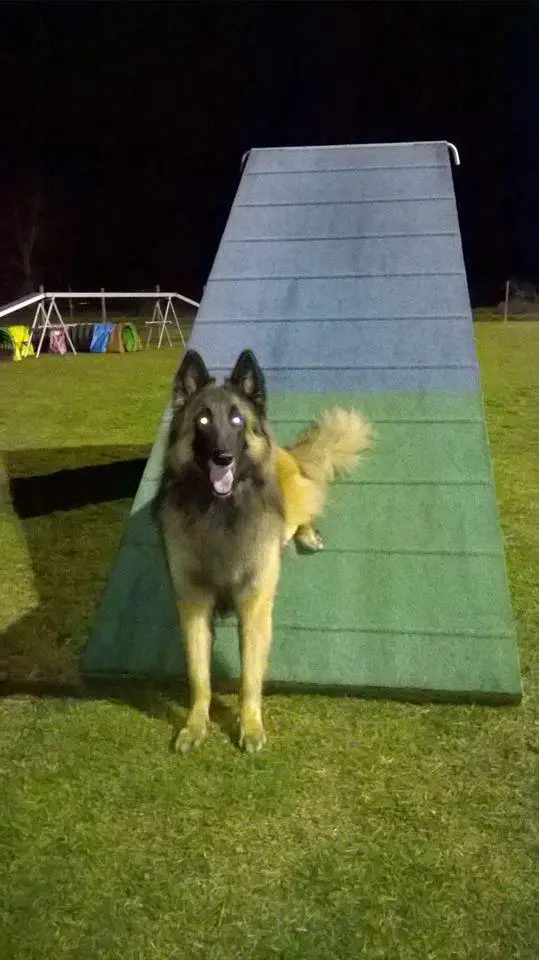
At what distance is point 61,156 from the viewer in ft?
91.1

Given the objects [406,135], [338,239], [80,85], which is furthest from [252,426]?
[80,85]

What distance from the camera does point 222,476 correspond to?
3.07m

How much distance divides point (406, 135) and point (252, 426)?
20099 millimetres

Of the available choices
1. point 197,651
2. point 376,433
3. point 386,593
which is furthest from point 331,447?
point 197,651

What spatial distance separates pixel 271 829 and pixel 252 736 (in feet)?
1.54

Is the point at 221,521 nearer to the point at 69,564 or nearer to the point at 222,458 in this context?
the point at 222,458

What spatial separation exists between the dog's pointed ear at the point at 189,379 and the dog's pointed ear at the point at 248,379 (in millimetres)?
98

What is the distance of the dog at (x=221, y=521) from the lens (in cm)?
307

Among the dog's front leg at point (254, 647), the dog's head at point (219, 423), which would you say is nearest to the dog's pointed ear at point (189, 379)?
the dog's head at point (219, 423)

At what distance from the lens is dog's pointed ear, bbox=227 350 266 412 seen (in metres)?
3.10

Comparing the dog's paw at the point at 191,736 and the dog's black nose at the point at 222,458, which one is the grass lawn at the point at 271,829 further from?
the dog's black nose at the point at 222,458

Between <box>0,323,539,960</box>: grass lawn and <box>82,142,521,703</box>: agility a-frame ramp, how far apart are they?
0.68 ft

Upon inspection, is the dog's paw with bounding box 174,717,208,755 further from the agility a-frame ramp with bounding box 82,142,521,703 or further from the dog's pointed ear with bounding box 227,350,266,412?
the dog's pointed ear with bounding box 227,350,266,412

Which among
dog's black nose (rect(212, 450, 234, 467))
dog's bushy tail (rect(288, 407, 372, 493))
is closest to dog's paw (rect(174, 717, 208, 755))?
dog's black nose (rect(212, 450, 234, 467))
